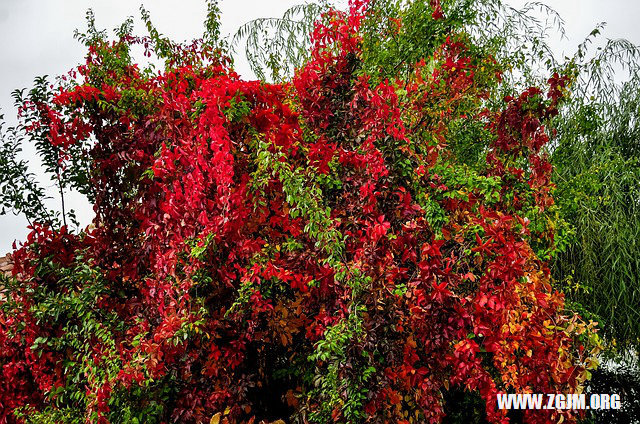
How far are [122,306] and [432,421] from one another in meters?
2.02

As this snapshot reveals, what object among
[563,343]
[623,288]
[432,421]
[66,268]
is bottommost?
[432,421]

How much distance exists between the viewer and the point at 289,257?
3.20 meters

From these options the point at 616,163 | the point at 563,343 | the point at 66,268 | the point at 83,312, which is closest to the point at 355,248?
the point at 563,343

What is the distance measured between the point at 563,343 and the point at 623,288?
2.22 m

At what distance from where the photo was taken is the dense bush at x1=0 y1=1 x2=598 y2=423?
9.46 ft

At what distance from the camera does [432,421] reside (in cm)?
297

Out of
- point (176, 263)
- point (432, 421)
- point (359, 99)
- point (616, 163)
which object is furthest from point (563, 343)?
point (616, 163)

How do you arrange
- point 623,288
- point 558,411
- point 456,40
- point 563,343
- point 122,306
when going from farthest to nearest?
point 623,288 → point 456,40 → point 122,306 → point 563,343 → point 558,411

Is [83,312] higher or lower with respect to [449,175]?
lower

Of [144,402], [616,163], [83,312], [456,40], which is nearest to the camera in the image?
[144,402]

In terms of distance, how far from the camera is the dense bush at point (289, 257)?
9.46 ft

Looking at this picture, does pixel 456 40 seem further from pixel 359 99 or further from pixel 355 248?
pixel 355 248

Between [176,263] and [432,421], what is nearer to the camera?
[432,421]

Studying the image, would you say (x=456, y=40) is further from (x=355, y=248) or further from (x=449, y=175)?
(x=355, y=248)
